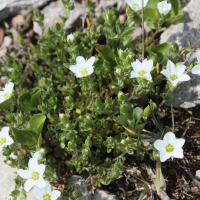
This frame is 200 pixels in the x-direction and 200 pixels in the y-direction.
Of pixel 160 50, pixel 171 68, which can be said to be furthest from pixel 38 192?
pixel 160 50

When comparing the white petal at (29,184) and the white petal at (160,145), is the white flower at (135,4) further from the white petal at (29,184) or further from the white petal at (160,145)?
the white petal at (29,184)

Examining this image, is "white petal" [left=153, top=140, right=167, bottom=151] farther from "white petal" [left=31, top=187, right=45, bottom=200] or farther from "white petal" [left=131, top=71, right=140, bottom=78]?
"white petal" [left=31, top=187, right=45, bottom=200]

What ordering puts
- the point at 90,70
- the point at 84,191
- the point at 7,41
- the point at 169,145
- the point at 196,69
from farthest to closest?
the point at 7,41
the point at 84,191
the point at 90,70
the point at 196,69
the point at 169,145

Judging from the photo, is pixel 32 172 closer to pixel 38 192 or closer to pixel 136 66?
pixel 38 192

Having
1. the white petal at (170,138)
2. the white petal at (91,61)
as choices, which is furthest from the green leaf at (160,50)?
the white petal at (170,138)

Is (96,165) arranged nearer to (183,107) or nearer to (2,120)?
(183,107)
